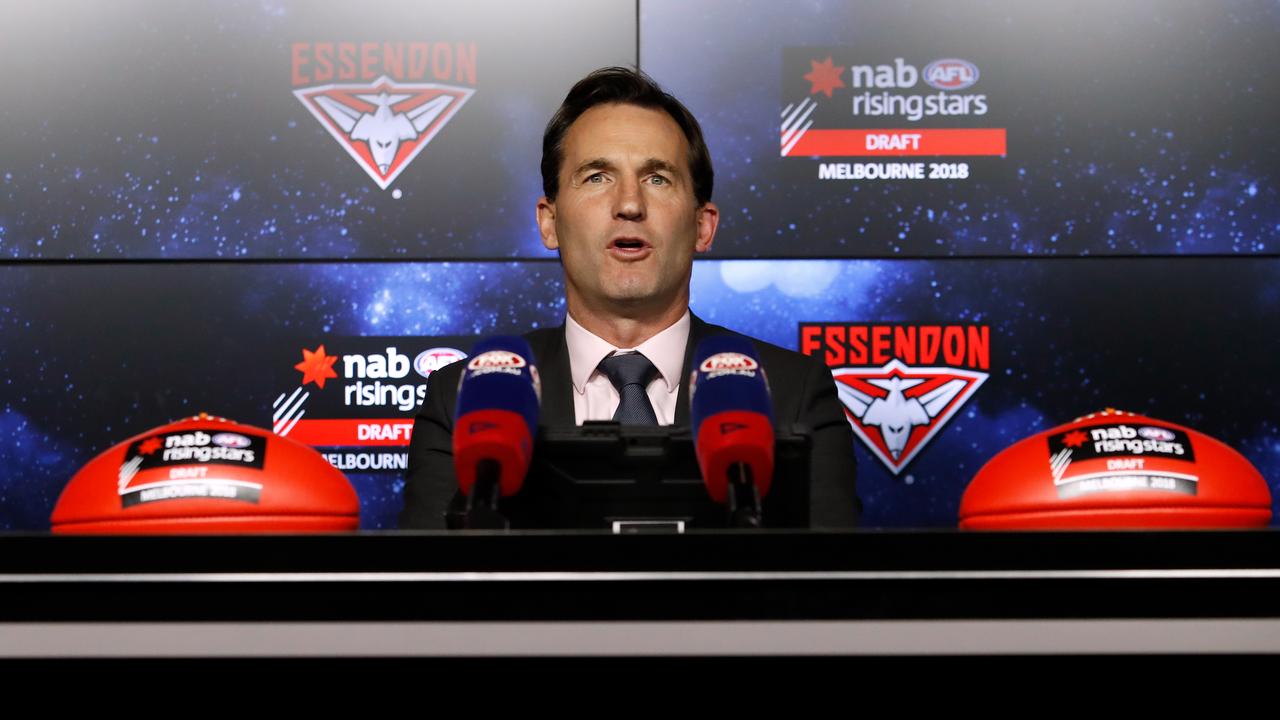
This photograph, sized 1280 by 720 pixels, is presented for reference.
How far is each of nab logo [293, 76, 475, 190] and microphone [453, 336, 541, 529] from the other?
1.72m

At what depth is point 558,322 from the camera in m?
2.41

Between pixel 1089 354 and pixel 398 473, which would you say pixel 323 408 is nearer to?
pixel 398 473

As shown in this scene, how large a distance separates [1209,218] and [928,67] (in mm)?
655

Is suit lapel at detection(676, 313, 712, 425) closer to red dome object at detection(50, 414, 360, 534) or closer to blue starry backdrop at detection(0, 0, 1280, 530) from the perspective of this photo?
blue starry backdrop at detection(0, 0, 1280, 530)

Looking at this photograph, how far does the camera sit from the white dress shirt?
1.76m

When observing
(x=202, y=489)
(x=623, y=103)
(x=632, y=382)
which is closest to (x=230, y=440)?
(x=202, y=489)

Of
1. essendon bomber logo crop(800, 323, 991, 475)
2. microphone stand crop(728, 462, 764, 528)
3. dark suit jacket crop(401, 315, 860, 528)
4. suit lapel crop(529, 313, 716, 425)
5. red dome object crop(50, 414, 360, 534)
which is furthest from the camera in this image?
essendon bomber logo crop(800, 323, 991, 475)

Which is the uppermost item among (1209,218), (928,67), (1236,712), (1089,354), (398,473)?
(928,67)

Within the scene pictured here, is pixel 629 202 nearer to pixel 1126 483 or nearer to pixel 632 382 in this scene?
pixel 632 382

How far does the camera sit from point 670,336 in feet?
6.09

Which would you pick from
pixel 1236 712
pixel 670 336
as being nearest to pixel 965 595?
pixel 1236 712

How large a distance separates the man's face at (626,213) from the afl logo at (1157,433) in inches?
37.1

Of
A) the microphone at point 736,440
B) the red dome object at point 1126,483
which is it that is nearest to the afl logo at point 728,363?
the microphone at point 736,440

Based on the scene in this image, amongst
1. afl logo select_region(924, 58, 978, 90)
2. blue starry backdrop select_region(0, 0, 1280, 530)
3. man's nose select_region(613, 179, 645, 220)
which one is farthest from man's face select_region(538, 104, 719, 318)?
afl logo select_region(924, 58, 978, 90)
